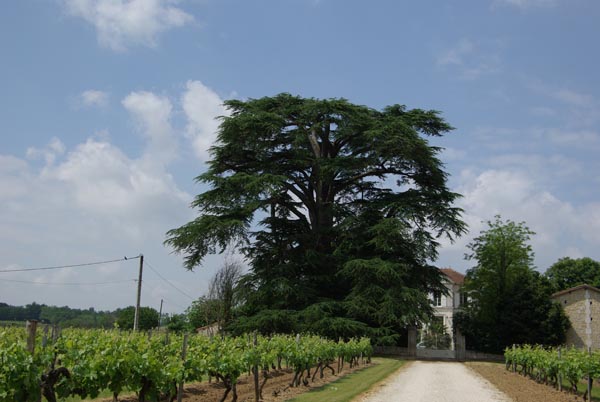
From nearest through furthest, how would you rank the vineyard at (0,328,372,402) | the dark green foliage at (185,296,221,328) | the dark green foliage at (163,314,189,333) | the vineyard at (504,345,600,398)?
the vineyard at (0,328,372,402), the vineyard at (504,345,600,398), the dark green foliage at (185,296,221,328), the dark green foliage at (163,314,189,333)

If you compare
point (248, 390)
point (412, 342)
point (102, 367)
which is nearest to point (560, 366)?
point (248, 390)

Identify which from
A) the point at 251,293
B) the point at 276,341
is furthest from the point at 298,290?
the point at 276,341

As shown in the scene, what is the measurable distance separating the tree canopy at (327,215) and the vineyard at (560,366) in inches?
284

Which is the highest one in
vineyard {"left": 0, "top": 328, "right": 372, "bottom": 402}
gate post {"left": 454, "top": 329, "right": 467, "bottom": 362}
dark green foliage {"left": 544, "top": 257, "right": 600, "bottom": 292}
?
dark green foliage {"left": 544, "top": 257, "right": 600, "bottom": 292}

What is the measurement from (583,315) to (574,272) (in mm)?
19356

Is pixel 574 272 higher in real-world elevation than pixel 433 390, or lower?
higher

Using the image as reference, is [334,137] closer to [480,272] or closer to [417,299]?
[417,299]

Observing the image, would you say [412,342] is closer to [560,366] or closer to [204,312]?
[204,312]

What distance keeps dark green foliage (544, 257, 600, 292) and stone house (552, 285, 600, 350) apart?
1615 cm

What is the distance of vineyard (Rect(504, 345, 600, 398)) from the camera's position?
1417cm

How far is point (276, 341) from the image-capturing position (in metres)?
15.8

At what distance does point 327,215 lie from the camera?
33094 mm

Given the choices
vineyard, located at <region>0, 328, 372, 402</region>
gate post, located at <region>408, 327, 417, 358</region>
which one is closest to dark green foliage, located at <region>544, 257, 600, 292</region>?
gate post, located at <region>408, 327, 417, 358</region>

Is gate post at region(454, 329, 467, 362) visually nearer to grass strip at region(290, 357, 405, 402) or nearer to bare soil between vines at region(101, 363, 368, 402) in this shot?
grass strip at region(290, 357, 405, 402)
